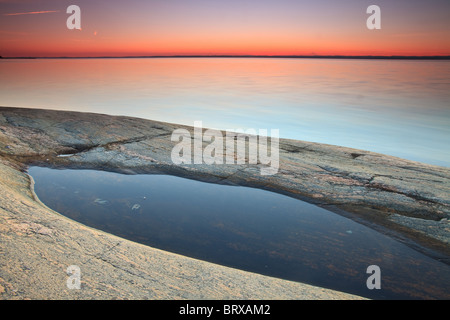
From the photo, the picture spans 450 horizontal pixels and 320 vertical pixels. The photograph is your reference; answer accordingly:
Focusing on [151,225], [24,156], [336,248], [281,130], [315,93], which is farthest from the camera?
[315,93]

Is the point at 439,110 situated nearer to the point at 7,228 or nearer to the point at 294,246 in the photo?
the point at 294,246

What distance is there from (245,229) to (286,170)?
6.59 feet

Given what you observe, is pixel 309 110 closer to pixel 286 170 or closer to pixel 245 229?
pixel 286 170

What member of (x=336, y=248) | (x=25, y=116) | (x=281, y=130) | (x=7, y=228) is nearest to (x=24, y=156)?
(x=25, y=116)

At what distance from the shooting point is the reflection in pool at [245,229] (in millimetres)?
3172

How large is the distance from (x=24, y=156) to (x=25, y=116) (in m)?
2.68

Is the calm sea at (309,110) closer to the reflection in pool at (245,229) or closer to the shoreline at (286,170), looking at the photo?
the shoreline at (286,170)

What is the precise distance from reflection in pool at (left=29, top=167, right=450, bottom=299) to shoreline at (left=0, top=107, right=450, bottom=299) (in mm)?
267

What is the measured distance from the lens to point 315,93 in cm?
2333

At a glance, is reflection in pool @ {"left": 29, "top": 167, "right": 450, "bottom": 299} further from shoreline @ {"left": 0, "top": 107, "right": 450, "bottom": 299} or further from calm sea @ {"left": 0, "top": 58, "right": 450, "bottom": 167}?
calm sea @ {"left": 0, "top": 58, "right": 450, "bottom": 167}

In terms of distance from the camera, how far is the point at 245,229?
4.03 m

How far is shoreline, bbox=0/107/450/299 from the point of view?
3845mm

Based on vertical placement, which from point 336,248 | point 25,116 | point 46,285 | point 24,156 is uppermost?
point 25,116

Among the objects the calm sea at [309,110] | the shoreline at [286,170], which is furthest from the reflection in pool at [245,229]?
the calm sea at [309,110]
